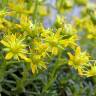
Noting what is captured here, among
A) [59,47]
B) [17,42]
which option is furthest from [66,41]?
[17,42]

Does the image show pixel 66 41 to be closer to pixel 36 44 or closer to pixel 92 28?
pixel 36 44

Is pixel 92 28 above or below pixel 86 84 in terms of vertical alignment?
above

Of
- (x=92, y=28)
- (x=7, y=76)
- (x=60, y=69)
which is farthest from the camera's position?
(x=92, y=28)

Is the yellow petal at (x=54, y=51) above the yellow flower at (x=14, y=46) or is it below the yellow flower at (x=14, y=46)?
below

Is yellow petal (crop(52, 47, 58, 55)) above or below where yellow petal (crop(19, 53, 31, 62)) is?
above

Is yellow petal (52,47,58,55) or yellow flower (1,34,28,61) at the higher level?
A: yellow flower (1,34,28,61)

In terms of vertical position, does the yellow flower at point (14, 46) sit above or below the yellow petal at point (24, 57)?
above

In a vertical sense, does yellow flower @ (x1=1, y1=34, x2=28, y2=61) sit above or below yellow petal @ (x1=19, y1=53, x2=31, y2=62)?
above

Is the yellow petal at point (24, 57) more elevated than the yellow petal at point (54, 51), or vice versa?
the yellow petal at point (54, 51)
